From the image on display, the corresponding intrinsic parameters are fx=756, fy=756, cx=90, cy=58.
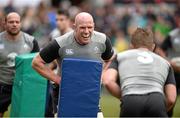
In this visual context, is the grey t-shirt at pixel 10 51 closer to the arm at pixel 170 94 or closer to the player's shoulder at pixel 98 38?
the player's shoulder at pixel 98 38

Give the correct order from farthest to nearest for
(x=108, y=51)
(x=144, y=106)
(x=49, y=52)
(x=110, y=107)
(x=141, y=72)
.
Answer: (x=110, y=107), (x=108, y=51), (x=49, y=52), (x=141, y=72), (x=144, y=106)

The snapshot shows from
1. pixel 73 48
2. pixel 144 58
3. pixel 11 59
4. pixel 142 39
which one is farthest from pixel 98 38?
pixel 11 59

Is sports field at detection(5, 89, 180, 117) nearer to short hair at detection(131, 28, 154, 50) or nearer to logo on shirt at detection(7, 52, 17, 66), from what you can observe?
logo on shirt at detection(7, 52, 17, 66)

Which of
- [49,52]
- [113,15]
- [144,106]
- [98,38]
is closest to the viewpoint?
[144,106]

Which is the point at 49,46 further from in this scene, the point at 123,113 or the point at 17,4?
the point at 17,4

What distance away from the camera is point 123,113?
9070 millimetres

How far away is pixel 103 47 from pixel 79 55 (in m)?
0.52

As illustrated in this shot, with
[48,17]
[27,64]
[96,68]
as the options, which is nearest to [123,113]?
[96,68]

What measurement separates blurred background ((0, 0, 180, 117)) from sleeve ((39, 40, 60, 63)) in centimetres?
1036

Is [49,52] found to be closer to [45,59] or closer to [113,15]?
[45,59]

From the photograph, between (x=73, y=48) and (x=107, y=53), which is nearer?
(x=73, y=48)

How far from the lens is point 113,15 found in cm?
2447

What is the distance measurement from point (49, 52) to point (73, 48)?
36 centimetres

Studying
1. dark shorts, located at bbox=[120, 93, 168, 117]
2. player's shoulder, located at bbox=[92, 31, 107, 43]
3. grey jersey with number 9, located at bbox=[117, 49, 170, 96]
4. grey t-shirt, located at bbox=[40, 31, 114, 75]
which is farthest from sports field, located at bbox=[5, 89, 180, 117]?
dark shorts, located at bbox=[120, 93, 168, 117]
